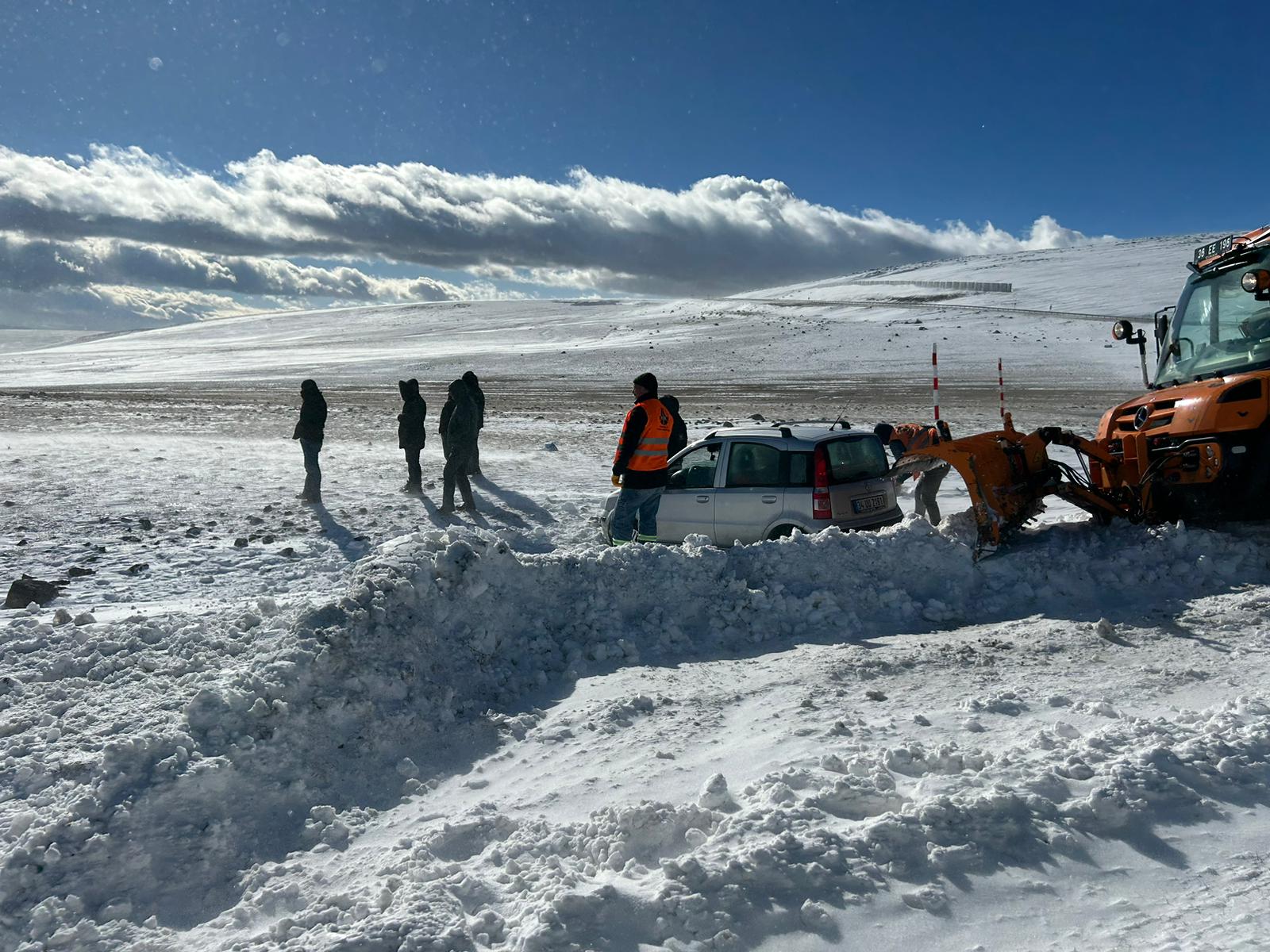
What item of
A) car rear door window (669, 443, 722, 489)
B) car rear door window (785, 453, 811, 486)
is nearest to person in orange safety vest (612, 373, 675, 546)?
car rear door window (669, 443, 722, 489)

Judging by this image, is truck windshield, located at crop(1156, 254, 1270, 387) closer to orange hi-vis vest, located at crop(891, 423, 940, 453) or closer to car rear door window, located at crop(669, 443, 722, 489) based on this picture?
orange hi-vis vest, located at crop(891, 423, 940, 453)

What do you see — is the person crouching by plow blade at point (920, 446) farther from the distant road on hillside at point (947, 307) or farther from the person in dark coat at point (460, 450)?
the distant road on hillside at point (947, 307)

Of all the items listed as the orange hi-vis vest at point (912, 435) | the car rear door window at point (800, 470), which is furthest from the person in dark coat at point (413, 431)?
the orange hi-vis vest at point (912, 435)

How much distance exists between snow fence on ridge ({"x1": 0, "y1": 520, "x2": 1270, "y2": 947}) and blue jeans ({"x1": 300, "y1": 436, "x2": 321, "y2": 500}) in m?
7.56

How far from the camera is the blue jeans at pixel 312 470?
42.8 feet

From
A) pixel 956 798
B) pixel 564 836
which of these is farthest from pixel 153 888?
pixel 956 798

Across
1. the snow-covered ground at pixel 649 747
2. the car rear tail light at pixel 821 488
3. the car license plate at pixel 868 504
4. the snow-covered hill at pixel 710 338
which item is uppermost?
the snow-covered hill at pixel 710 338

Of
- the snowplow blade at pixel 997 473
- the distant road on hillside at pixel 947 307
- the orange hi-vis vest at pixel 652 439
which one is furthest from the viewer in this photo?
the distant road on hillside at pixel 947 307

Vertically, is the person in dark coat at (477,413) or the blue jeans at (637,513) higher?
the person in dark coat at (477,413)

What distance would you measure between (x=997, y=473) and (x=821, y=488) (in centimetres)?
151

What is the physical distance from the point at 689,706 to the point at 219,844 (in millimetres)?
2437

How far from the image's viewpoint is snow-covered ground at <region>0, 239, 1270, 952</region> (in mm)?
3293

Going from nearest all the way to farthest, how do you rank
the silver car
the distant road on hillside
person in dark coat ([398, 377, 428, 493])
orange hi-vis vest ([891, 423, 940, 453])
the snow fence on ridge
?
the snow fence on ridge < the silver car < orange hi-vis vest ([891, 423, 940, 453]) < person in dark coat ([398, 377, 428, 493]) < the distant road on hillside

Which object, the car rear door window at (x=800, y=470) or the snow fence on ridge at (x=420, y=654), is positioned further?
the car rear door window at (x=800, y=470)
